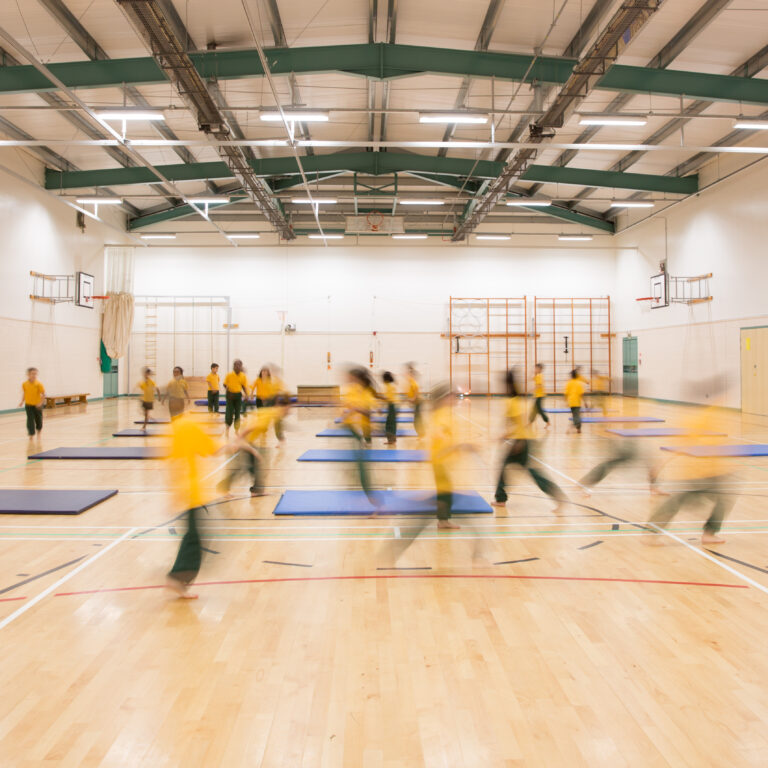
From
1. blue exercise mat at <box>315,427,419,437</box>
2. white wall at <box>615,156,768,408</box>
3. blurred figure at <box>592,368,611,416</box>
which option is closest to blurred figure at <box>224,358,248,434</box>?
blue exercise mat at <box>315,427,419,437</box>

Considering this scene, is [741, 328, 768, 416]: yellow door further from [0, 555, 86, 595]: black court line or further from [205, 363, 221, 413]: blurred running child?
[0, 555, 86, 595]: black court line

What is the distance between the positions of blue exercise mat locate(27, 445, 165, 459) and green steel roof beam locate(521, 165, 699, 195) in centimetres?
1434

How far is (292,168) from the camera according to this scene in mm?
17656

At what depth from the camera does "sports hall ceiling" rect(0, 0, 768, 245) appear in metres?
10.8

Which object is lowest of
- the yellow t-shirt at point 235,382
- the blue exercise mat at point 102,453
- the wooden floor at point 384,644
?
the wooden floor at point 384,644

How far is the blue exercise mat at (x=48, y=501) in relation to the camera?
630cm

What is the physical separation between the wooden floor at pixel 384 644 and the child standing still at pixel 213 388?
8.29 metres

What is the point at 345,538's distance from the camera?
5.54 metres

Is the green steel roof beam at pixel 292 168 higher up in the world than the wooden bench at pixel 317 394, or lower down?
higher up

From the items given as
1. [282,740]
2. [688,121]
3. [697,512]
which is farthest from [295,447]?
[688,121]

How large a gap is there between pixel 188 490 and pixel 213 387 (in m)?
11.4

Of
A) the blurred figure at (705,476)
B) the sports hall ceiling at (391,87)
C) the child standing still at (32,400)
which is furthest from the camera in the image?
the child standing still at (32,400)

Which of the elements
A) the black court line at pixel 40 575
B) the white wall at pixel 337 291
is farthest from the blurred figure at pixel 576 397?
the white wall at pixel 337 291

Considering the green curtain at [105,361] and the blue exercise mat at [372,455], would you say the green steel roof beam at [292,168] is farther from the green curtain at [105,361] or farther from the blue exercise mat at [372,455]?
the blue exercise mat at [372,455]
